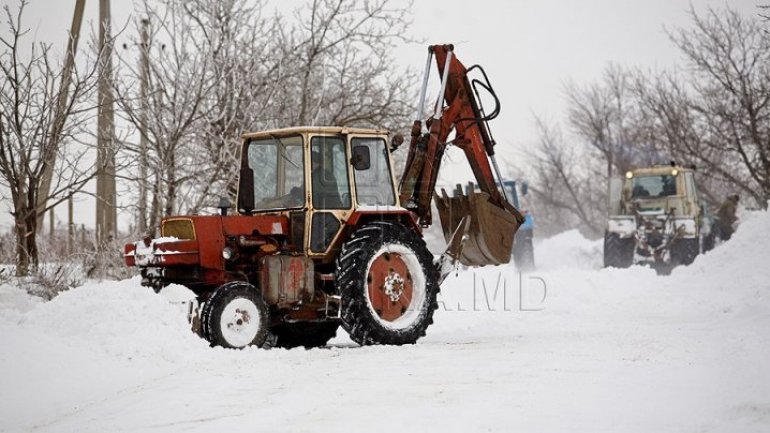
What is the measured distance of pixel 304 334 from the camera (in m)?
12.1

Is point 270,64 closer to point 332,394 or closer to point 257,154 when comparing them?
point 257,154

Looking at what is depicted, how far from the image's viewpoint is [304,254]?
10914mm

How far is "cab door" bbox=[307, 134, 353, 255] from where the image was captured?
35.9 ft

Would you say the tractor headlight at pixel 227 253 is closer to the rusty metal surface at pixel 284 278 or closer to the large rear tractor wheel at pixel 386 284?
the rusty metal surface at pixel 284 278

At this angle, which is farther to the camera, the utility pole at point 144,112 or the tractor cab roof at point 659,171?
the tractor cab roof at point 659,171

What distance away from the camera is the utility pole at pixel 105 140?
1427 centimetres

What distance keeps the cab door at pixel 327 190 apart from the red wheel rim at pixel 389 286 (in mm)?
573

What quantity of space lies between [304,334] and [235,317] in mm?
2133

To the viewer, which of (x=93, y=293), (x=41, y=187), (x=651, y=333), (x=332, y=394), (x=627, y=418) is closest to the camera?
(x=627, y=418)

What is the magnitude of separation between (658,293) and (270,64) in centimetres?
785

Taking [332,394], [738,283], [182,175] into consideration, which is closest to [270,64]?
[182,175]

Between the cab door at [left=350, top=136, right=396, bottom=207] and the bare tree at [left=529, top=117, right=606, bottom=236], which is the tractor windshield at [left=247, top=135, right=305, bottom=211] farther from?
the bare tree at [left=529, top=117, right=606, bottom=236]

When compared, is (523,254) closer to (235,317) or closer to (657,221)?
(657,221)

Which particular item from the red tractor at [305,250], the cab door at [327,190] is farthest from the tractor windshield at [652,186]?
the cab door at [327,190]
